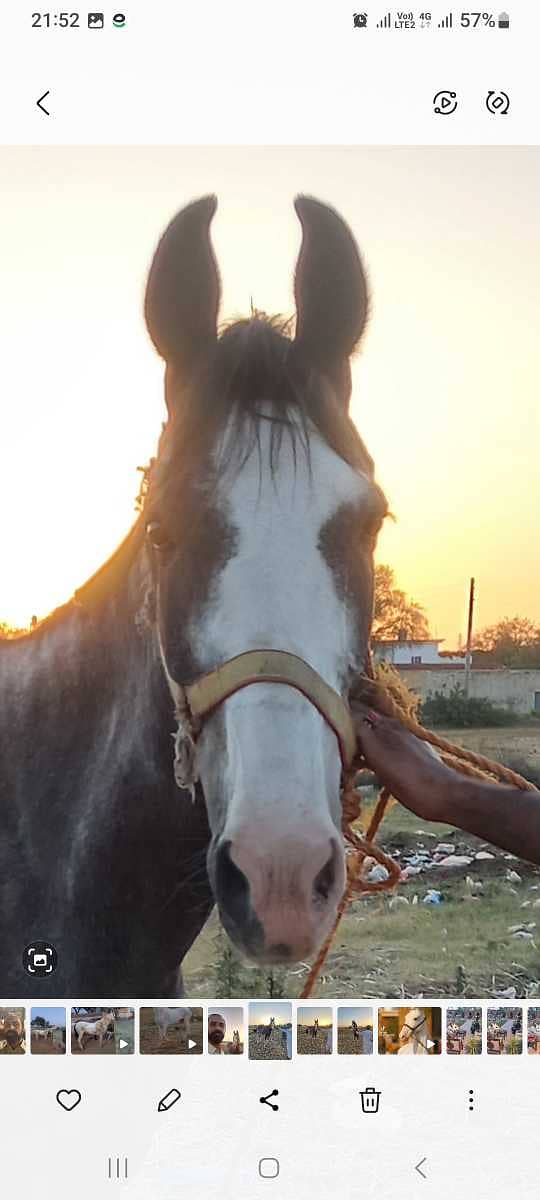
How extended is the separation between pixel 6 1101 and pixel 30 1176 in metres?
0.09

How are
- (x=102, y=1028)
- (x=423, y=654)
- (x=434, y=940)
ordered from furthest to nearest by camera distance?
(x=423, y=654) → (x=434, y=940) → (x=102, y=1028)

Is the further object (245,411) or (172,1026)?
(172,1026)

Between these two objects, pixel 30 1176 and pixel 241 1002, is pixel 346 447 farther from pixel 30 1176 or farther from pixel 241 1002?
pixel 30 1176

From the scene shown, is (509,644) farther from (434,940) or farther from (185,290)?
(185,290)

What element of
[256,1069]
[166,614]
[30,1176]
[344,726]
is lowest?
[30,1176]

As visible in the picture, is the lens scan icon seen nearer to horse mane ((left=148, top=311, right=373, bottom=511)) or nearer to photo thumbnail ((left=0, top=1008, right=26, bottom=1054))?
horse mane ((left=148, top=311, right=373, bottom=511))

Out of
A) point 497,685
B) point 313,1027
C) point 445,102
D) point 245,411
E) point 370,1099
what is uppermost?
point 445,102

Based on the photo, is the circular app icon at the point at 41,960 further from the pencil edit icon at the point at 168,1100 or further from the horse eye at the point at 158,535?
the horse eye at the point at 158,535

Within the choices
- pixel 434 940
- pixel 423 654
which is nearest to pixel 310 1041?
pixel 434 940

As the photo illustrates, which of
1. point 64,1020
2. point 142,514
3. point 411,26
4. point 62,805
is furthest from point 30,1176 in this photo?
point 411,26

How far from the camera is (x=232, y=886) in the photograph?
0.78 metres

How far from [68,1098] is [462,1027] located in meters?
0.50

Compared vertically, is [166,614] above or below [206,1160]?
above

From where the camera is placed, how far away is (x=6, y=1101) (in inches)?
41.4
